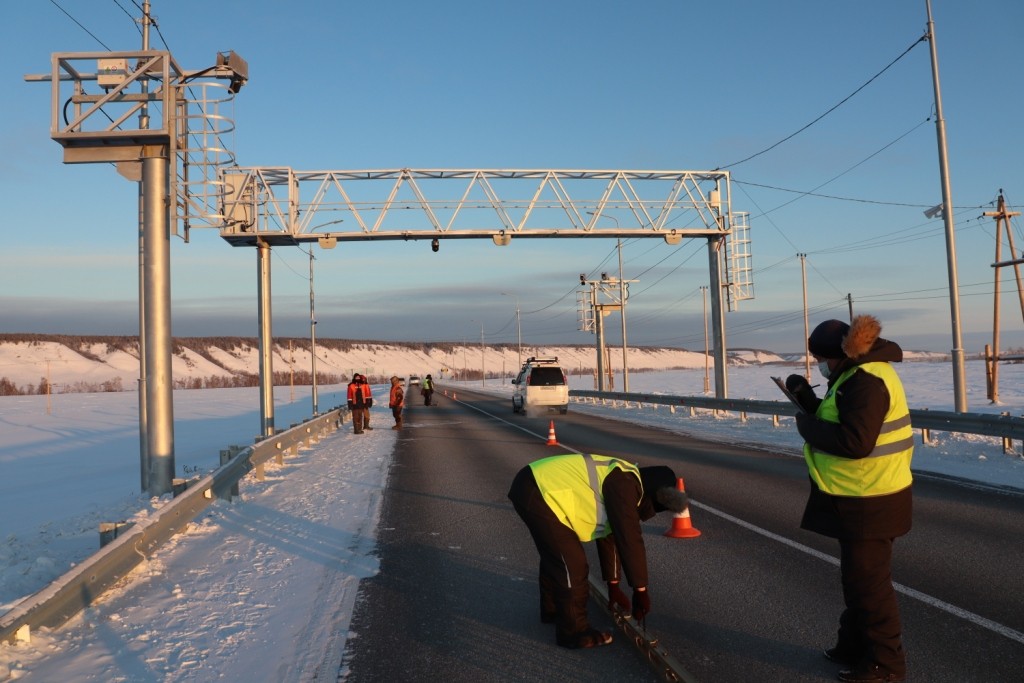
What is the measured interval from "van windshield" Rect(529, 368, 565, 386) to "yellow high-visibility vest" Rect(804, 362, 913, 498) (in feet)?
91.9

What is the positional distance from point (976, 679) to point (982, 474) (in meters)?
9.48

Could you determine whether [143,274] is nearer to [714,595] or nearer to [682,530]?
[682,530]

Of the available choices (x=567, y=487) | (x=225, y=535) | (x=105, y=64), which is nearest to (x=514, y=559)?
(x=567, y=487)

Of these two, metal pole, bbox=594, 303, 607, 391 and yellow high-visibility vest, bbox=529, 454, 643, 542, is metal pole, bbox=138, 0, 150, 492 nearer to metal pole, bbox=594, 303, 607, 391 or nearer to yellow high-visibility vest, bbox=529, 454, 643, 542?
yellow high-visibility vest, bbox=529, 454, 643, 542

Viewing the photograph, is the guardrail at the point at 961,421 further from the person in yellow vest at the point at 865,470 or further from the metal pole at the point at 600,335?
the metal pole at the point at 600,335

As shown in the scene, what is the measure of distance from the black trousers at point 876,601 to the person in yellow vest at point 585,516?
957 mm

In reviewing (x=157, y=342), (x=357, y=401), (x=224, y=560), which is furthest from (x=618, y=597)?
(x=357, y=401)

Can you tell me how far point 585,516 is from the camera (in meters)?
4.71

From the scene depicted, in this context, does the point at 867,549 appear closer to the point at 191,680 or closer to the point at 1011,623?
the point at 1011,623

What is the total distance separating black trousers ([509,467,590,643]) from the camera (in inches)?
187

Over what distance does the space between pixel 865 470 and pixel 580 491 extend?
5.15 ft

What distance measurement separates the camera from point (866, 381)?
160 inches

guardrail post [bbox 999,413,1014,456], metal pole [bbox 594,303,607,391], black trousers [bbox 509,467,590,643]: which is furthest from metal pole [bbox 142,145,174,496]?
metal pole [bbox 594,303,607,391]


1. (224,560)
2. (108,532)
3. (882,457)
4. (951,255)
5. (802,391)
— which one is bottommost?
(224,560)
